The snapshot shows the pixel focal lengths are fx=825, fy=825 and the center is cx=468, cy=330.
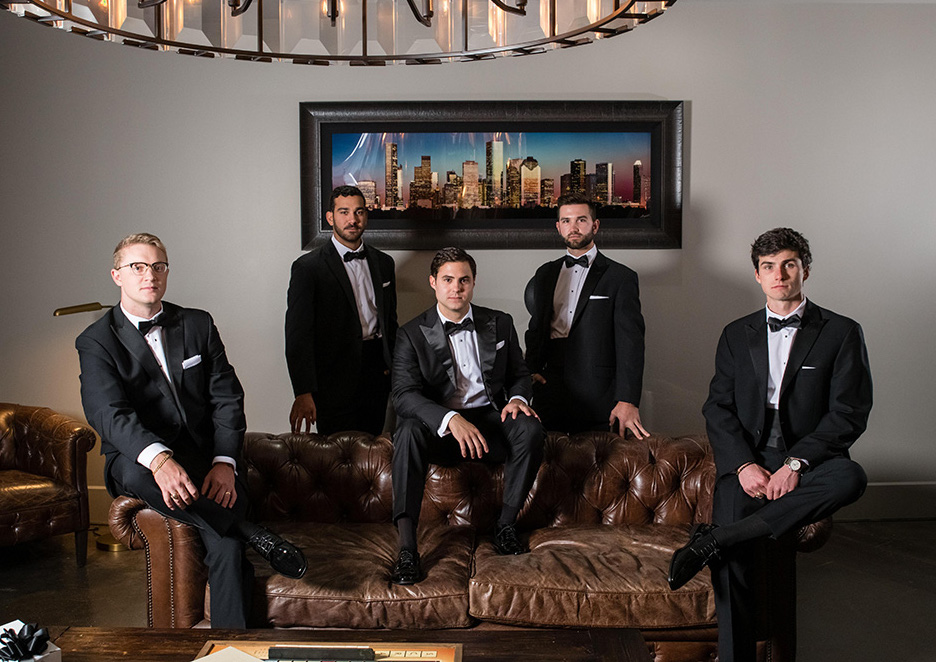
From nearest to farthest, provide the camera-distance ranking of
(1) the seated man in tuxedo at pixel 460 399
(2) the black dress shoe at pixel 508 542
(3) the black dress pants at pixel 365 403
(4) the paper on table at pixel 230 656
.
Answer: (4) the paper on table at pixel 230 656, (2) the black dress shoe at pixel 508 542, (1) the seated man in tuxedo at pixel 460 399, (3) the black dress pants at pixel 365 403

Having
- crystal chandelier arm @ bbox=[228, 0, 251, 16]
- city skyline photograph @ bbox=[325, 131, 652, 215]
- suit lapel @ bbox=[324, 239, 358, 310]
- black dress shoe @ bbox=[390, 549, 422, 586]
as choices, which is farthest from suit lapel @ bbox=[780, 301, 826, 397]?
crystal chandelier arm @ bbox=[228, 0, 251, 16]

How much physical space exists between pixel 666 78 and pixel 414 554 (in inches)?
124

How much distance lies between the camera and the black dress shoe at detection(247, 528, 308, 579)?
267cm

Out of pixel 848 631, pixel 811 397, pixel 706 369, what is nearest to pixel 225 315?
pixel 706 369

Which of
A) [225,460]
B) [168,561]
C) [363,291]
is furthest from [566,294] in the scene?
[168,561]

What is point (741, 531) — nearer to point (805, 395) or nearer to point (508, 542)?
point (805, 395)

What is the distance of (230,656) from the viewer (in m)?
1.84

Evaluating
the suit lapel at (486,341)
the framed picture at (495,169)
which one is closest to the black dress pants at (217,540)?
the suit lapel at (486,341)

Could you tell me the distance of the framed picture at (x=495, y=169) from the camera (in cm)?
464

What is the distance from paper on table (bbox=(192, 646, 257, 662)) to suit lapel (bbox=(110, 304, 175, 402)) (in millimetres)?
1312

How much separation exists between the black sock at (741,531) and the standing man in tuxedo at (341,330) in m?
1.93

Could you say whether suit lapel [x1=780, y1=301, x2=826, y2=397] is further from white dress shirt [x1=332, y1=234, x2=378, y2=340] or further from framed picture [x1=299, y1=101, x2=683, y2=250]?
white dress shirt [x1=332, y1=234, x2=378, y2=340]

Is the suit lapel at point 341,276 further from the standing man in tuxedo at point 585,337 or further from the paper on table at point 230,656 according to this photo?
the paper on table at point 230,656

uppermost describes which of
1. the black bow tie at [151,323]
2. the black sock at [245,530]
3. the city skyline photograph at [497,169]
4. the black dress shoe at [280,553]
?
the city skyline photograph at [497,169]
